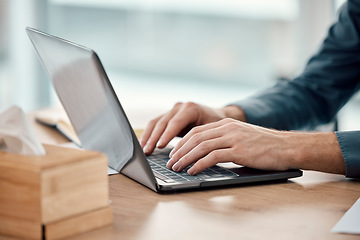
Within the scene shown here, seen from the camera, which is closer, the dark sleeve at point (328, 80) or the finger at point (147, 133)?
the finger at point (147, 133)

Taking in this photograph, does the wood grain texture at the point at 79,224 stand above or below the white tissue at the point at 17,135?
below

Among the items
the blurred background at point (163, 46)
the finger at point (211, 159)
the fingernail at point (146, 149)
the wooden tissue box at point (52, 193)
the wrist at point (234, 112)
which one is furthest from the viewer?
the blurred background at point (163, 46)

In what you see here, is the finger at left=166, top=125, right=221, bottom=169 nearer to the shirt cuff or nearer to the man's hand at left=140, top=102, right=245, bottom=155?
the man's hand at left=140, top=102, right=245, bottom=155

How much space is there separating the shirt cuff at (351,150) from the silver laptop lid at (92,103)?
1.26 ft

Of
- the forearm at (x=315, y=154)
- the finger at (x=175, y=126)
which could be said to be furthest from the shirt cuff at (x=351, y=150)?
the finger at (x=175, y=126)

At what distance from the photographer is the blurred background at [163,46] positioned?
360 cm

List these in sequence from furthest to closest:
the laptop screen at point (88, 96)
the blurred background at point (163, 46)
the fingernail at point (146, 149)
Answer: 1. the blurred background at point (163, 46)
2. the fingernail at point (146, 149)
3. the laptop screen at point (88, 96)

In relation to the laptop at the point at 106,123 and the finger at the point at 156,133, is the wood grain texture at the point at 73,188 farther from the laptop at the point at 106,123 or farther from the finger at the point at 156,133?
the finger at the point at 156,133

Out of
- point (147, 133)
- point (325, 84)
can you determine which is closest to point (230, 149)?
point (147, 133)

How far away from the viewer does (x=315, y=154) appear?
93 centimetres

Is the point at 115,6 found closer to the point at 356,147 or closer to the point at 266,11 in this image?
the point at 266,11

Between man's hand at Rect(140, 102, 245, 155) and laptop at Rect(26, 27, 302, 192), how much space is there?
0.15ft

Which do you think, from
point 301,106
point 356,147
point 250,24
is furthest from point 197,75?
point 356,147

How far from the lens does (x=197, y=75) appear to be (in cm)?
570
